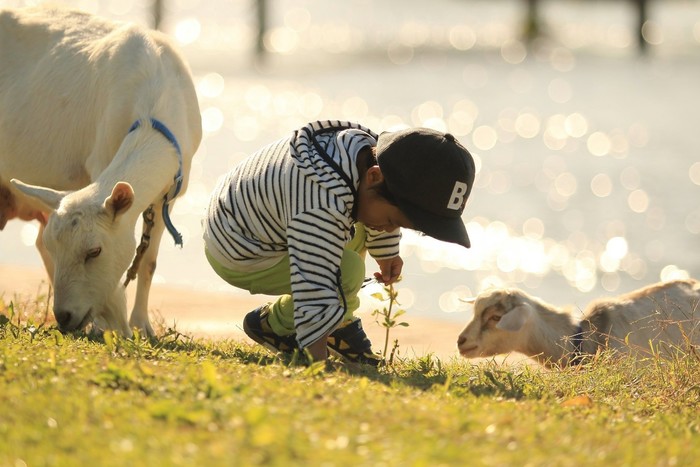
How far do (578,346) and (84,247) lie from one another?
3177 mm

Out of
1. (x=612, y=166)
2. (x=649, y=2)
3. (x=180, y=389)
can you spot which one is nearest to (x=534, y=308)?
(x=180, y=389)

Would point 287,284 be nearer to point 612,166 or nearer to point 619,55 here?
point 612,166

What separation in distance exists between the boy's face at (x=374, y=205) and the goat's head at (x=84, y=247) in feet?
4.10

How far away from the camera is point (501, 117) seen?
22.2 m

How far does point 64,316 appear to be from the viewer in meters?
6.04

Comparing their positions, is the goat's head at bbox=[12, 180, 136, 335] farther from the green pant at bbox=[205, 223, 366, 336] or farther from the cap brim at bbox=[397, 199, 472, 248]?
the cap brim at bbox=[397, 199, 472, 248]

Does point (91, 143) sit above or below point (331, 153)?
below

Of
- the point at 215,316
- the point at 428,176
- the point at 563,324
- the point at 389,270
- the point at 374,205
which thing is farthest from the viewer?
the point at 215,316

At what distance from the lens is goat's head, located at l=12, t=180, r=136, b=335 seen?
19.9 ft

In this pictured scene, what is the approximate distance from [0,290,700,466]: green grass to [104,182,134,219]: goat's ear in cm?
68

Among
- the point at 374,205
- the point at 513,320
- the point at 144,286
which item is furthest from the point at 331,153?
the point at 144,286

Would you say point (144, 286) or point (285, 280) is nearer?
point (285, 280)

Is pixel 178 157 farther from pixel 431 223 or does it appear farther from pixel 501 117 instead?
pixel 501 117

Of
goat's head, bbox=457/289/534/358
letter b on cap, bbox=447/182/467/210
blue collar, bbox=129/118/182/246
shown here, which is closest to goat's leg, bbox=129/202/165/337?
blue collar, bbox=129/118/182/246
